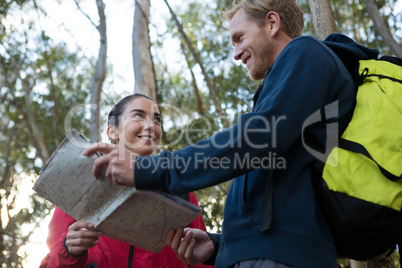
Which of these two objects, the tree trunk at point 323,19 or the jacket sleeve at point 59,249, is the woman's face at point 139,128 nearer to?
the jacket sleeve at point 59,249

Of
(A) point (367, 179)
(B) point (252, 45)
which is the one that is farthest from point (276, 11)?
(A) point (367, 179)

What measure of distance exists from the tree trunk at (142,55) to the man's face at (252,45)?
3642 millimetres

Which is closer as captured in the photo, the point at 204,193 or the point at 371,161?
the point at 371,161

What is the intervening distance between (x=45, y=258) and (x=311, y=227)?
164 cm

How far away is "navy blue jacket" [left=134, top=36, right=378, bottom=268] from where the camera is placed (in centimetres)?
159

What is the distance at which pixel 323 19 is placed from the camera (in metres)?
3.37

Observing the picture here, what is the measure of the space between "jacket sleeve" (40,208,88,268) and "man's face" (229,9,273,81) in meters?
1.26

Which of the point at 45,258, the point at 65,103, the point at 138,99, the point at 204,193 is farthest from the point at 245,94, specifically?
the point at 45,258

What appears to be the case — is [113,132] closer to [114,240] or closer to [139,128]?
[139,128]

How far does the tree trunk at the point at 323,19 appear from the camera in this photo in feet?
10.9

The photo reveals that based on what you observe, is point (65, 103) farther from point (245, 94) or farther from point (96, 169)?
point (96, 169)

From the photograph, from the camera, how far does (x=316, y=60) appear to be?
1686mm

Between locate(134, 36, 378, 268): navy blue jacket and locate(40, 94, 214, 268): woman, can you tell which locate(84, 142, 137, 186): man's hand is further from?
locate(40, 94, 214, 268): woman

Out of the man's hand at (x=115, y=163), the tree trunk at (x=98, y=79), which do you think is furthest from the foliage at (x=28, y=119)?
the man's hand at (x=115, y=163)
